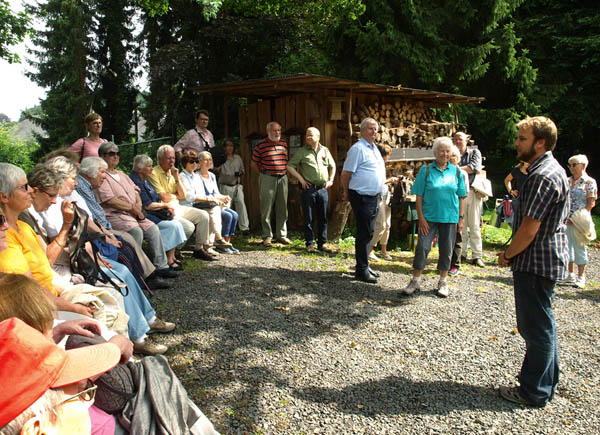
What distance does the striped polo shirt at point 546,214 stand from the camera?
3104 millimetres

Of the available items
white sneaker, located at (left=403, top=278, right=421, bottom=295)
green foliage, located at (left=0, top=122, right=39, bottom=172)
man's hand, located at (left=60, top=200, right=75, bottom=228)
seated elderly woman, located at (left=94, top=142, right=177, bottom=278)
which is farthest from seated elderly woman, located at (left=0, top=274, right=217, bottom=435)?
green foliage, located at (left=0, top=122, right=39, bottom=172)

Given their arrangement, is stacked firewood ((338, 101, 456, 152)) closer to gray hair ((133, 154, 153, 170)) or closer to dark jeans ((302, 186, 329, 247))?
dark jeans ((302, 186, 329, 247))

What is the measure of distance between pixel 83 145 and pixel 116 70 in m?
21.1

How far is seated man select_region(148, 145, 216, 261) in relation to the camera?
654 cm

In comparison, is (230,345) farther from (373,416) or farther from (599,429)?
(599,429)

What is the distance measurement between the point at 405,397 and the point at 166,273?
3555 millimetres

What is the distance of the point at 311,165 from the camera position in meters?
7.74

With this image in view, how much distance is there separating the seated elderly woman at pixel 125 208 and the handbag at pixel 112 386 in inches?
130

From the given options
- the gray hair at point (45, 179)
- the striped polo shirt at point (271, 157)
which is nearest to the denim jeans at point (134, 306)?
the gray hair at point (45, 179)

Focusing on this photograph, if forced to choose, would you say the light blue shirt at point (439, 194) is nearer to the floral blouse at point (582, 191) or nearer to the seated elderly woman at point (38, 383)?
the floral blouse at point (582, 191)

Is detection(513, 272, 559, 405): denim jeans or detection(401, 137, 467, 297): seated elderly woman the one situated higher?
detection(401, 137, 467, 297): seated elderly woman

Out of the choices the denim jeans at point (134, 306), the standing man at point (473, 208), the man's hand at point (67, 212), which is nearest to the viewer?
the man's hand at point (67, 212)

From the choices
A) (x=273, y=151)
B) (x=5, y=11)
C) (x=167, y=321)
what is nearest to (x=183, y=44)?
(x=5, y=11)

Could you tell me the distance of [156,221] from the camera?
A: 6.17 meters
